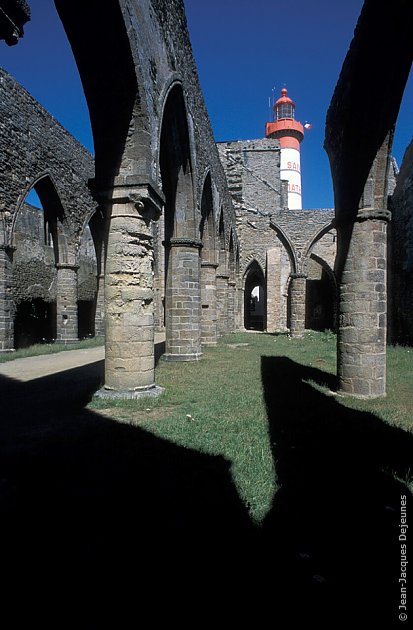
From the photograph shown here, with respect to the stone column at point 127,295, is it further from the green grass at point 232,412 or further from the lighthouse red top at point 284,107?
the lighthouse red top at point 284,107

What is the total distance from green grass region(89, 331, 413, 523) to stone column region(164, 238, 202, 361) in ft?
1.85

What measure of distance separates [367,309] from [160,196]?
3.24m

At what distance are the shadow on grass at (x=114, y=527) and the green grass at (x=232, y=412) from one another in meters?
0.15

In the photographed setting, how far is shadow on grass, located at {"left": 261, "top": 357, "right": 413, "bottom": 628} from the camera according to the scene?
66.9 inches

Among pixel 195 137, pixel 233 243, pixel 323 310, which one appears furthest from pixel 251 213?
pixel 195 137

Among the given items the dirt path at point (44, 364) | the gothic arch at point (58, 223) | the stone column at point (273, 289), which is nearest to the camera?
the dirt path at point (44, 364)

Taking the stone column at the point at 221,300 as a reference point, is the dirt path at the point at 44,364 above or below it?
below

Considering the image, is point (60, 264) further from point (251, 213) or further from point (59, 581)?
point (59, 581)

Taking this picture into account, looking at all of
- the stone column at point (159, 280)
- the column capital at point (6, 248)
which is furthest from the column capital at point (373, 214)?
the stone column at point (159, 280)

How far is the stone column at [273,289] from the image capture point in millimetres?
22734

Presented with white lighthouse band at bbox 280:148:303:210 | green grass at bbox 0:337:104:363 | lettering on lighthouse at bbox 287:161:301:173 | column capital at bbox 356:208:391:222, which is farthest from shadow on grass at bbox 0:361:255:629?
lettering on lighthouse at bbox 287:161:301:173

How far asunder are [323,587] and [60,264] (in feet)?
45.7

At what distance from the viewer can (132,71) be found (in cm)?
496

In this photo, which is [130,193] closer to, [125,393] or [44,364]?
[125,393]
